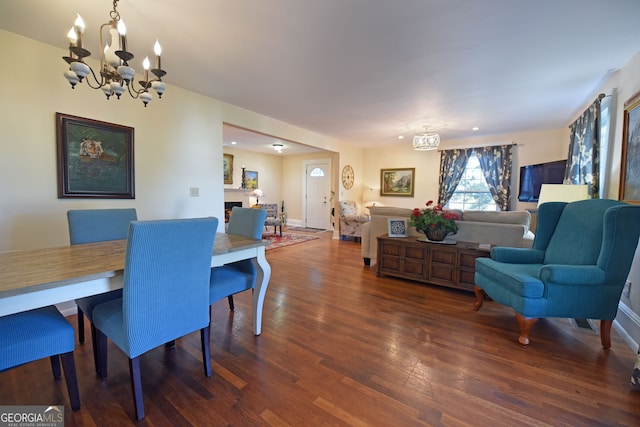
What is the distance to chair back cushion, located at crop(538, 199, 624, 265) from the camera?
6.75ft

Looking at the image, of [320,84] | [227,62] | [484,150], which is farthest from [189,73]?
[484,150]

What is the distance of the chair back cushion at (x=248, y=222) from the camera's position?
6.92 feet

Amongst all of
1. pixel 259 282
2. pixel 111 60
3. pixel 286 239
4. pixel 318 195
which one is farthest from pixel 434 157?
pixel 111 60

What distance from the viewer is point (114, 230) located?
211 centimetres

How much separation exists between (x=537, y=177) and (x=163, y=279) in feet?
19.6

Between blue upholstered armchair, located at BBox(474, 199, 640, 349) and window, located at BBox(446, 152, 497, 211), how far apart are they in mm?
3797

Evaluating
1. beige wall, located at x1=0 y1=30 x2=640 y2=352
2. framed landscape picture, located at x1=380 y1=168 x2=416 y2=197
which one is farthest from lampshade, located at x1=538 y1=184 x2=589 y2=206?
framed landscape picture, located at x1=380 y1=168 x2=416 y2=197

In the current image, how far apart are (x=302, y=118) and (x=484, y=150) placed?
4129mm

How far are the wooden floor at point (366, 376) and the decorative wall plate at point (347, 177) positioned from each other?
175 inches

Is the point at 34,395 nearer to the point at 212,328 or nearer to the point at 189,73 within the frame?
the point at 212,328

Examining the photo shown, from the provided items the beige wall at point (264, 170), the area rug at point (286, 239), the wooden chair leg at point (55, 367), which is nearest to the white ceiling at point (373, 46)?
the wooden chair leg at point (55, 367)

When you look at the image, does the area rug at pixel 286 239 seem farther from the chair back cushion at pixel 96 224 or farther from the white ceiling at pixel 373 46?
the chair back cushion at pixel 96 224

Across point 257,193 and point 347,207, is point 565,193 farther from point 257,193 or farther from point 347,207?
point 257,193

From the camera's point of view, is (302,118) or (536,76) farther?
(302,118)
